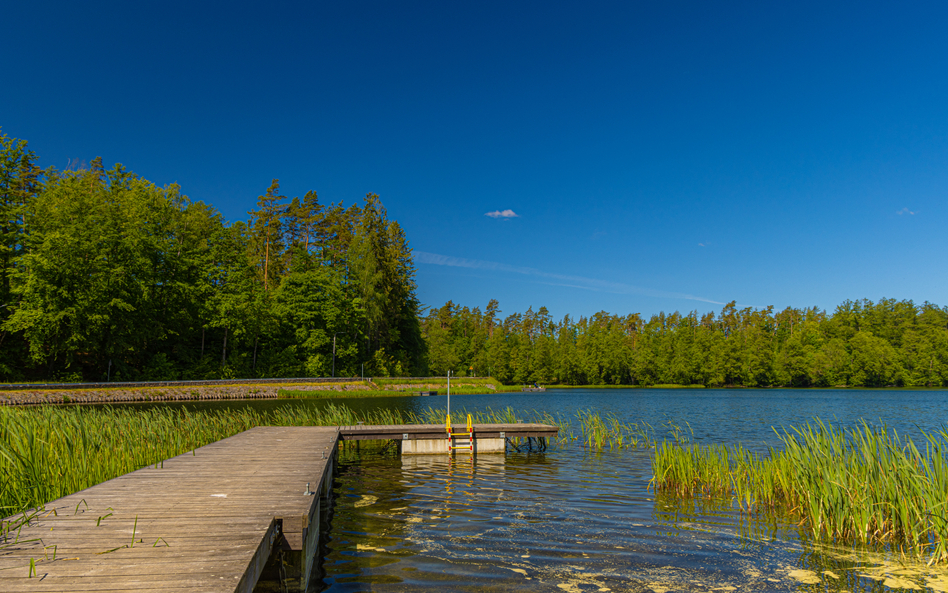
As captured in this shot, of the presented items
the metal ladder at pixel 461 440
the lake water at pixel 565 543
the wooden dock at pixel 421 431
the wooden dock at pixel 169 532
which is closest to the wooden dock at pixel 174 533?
the wooden dock at pixel 169 532

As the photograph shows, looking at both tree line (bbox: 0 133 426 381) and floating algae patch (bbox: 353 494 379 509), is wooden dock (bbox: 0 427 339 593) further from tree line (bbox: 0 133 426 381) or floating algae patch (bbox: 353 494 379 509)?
tree line (bbox: 0 133 426 381)

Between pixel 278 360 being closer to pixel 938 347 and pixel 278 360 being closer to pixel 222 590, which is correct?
pixel 222 590

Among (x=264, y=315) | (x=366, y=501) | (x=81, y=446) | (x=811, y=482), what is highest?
(x=264, y=315)

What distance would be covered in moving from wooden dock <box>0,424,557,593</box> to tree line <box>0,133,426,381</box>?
38581mm

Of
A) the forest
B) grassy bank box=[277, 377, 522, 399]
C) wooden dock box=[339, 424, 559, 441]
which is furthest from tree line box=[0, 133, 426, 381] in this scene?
wooden dock box=[339, 424, 559, 441]

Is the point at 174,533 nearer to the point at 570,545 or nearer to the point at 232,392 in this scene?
the point at 570,545

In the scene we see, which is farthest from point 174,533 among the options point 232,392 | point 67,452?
point 232,392

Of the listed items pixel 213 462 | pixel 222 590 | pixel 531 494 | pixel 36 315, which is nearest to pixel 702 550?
pixel 531 494

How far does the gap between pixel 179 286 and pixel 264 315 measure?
8540 millimetres

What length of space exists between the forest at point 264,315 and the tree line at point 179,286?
16cm

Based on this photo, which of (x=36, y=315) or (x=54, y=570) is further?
(x=36, y=315)

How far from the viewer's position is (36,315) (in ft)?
117

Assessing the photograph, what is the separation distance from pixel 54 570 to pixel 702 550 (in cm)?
681

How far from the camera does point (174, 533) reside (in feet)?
14.5
